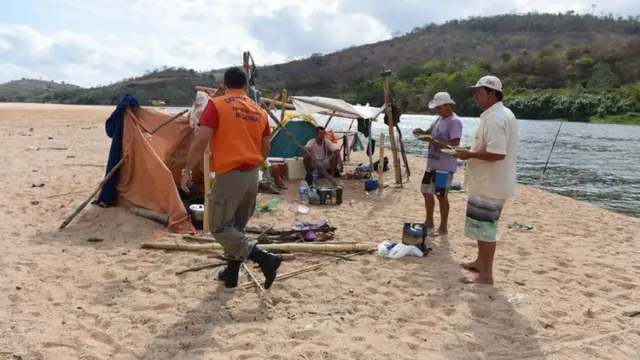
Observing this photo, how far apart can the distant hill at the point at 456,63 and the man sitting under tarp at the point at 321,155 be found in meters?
29.3

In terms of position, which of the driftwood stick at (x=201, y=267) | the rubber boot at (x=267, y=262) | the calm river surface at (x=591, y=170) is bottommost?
the calm river surface at (x=591, y=170)

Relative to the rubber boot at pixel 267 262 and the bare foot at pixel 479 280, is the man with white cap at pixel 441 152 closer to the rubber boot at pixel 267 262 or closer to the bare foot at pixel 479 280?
the bare foot at pixel 479 280

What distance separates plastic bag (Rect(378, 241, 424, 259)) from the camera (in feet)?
20.0

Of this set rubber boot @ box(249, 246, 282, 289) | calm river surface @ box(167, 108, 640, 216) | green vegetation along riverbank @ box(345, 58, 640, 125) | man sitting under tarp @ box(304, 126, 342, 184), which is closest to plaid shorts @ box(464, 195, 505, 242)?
rubber boot @ box(249, 246, 282, 289)

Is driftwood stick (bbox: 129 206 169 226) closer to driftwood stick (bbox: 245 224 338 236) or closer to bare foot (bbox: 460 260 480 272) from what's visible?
driftwood stick (bbox: 245 224 338 236)

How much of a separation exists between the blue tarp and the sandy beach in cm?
26

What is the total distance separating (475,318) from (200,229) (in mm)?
3933

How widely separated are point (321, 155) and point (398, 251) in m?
6.32

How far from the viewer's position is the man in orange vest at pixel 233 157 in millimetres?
4395

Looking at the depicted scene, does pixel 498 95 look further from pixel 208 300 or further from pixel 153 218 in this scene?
pixel 153 218

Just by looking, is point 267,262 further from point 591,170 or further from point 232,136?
point 591,170

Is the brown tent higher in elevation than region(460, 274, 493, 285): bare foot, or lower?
higher

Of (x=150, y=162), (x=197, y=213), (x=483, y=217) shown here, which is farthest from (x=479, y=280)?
(x=150, y=162)

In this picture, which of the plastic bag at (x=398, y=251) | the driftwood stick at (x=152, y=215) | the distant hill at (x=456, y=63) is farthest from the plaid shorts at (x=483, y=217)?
the distant hill at (x=456, y=63)
